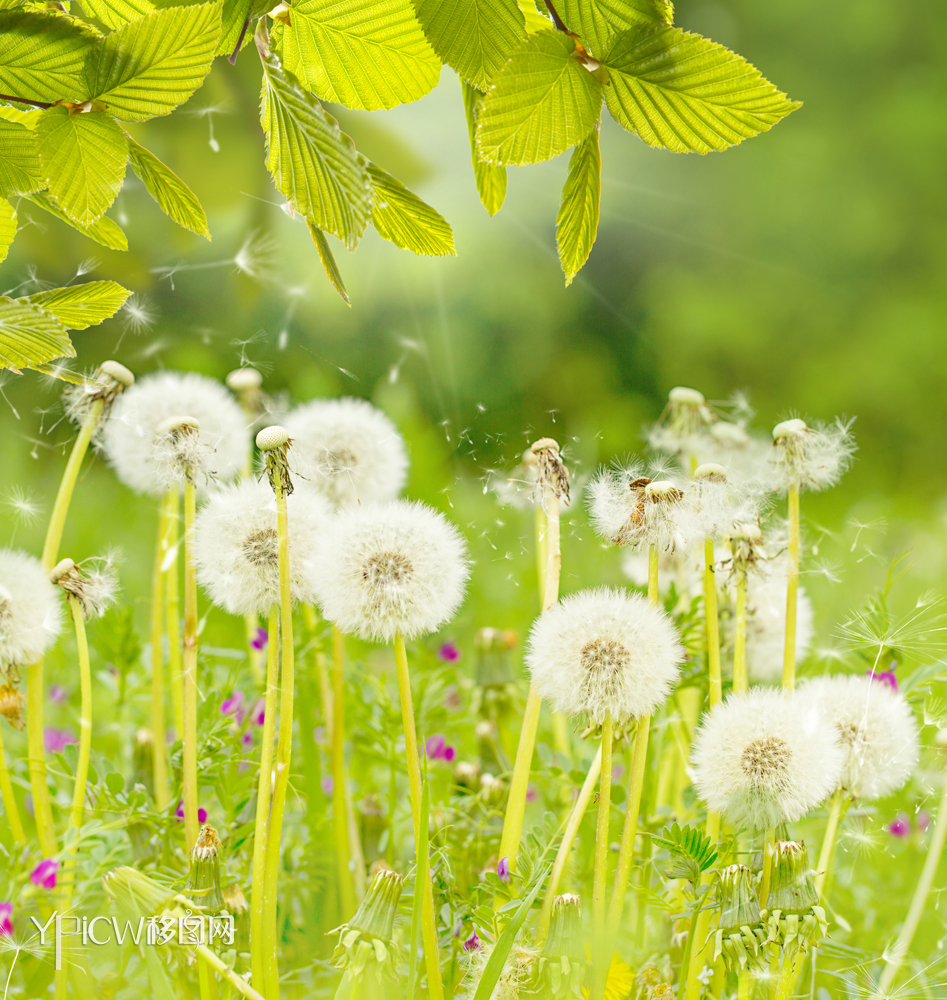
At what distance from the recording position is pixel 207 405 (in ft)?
1.58

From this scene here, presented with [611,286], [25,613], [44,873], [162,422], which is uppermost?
[611,286]

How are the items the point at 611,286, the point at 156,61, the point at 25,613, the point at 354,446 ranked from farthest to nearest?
the point at 611,286 → the point at 354,446 → the point at 25,613 → the point at 156,61

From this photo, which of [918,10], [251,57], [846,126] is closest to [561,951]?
[251,57]

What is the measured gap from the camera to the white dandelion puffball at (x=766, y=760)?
0.31m

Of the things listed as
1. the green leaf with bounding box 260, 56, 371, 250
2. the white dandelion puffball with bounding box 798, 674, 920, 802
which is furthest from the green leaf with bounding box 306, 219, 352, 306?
the white dandelion puffball with bounding box 798, 674, 920, 802

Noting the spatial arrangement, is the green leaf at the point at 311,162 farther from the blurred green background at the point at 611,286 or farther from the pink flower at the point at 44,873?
the pink flower at the point at 44,873

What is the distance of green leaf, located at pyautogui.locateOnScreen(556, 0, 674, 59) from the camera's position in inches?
9.8

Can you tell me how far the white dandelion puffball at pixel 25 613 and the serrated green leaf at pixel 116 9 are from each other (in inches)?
8.7

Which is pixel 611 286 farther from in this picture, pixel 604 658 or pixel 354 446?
pixel 604 658

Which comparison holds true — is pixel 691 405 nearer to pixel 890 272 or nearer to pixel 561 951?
pixel 561 951

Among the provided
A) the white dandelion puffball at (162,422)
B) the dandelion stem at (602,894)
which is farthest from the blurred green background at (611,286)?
the dandelion stem at (602,894)

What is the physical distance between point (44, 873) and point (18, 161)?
0.28 metres

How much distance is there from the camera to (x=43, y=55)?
245 mm

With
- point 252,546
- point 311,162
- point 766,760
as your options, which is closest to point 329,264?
point 311,162
